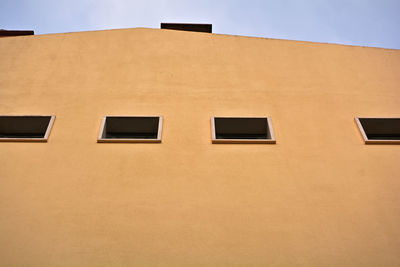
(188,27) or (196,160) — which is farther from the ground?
(188,27)

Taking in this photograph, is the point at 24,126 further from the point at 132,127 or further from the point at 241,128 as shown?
the point at 241,128

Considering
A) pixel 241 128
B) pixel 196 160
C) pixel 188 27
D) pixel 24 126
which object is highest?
pixel 188 27

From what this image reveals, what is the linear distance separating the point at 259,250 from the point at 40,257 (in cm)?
273

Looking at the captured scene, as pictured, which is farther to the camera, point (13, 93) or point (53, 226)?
point (13, 93)

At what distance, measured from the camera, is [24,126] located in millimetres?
6531

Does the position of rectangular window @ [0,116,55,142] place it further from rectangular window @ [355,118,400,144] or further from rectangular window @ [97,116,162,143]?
rectangular window @ [355,118,400,144]

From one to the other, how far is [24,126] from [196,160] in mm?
3604

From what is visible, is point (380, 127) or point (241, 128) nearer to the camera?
point (241, 128)

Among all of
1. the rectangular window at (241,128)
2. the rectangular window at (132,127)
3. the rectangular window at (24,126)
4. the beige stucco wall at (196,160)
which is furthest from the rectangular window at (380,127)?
the rectangular window at (24,126)

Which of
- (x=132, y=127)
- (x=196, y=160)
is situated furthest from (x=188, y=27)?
(x=196, y=160)

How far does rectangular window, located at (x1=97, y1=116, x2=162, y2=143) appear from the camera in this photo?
251 inches

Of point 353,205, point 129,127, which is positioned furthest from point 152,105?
point 353,205

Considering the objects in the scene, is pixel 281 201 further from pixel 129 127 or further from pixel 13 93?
pixel 13 93

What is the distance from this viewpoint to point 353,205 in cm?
481
